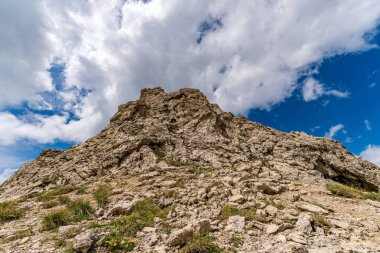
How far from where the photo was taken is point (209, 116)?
36.5m

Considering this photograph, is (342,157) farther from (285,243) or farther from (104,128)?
(104,128)

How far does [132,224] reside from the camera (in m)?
13.5

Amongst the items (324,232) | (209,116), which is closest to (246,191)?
(324,232)

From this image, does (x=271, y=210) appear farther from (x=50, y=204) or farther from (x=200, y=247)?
(x=50, y=204)

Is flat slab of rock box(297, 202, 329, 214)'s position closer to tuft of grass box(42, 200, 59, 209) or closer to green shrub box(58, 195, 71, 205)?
green shrub box(58, 195, 71, 205)

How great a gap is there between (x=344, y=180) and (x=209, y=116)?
18757mm

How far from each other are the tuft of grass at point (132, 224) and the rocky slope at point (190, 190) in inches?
2.0

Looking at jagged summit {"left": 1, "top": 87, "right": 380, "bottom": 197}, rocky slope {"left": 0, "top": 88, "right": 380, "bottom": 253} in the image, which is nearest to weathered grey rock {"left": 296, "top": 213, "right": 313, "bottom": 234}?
rocky slope {"left": 0, "top": 88, "right": 380, "bottom": 253}

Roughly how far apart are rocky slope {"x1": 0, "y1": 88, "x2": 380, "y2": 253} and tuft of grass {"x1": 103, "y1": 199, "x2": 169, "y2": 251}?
0.05m

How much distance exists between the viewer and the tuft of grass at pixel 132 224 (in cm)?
1166

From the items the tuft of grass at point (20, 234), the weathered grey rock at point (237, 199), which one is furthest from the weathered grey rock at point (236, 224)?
the tuft of grass at point (20, 234)

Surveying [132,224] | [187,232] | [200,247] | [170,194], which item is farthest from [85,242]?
[170,194]

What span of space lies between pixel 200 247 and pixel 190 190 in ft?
25.4

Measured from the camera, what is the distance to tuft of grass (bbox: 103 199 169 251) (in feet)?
38.3
